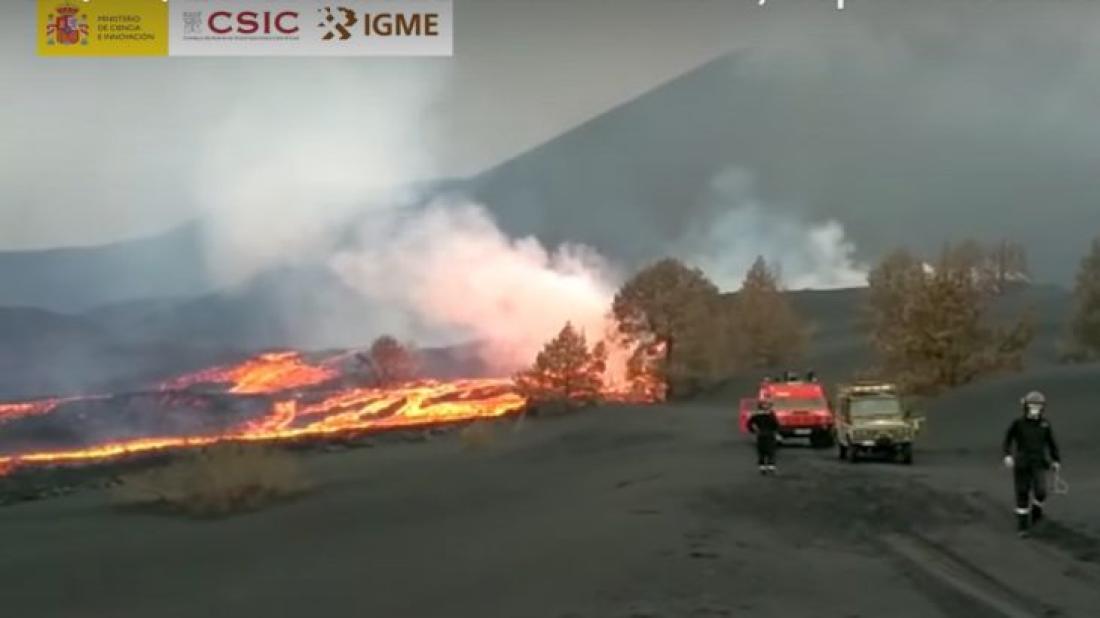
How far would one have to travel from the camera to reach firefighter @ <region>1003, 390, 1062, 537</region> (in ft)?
40.4

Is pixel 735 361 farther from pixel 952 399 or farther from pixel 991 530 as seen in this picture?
pixel 991 530

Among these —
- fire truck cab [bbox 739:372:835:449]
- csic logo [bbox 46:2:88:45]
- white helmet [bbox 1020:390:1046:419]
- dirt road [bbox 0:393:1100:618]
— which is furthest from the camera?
fire truck cab [bbox 739:372:835:449]

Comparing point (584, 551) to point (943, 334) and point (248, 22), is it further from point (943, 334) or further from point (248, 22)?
point (943, 334)

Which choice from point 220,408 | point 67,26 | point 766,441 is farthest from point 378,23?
point 220,408

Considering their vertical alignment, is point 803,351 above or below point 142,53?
below

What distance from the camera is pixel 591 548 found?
12.4m

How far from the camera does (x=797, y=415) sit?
2870cm

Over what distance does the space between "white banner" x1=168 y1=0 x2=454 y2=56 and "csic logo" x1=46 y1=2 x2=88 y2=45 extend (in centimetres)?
82

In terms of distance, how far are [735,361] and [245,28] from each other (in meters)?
41.9

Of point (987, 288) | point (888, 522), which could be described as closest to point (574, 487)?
point (888, 522)

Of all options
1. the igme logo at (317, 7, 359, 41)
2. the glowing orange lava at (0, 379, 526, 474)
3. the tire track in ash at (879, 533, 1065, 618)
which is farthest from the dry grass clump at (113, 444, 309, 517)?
the tire track in ash at (879, 533, 1065, 618)

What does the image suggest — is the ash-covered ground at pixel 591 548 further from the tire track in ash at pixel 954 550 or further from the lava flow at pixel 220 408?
the lava flow at pixel 220 408

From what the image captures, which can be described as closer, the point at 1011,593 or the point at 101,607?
the point at 1011,593

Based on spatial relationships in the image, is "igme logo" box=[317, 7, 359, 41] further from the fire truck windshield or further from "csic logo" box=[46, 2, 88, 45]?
the fire truck windshield
